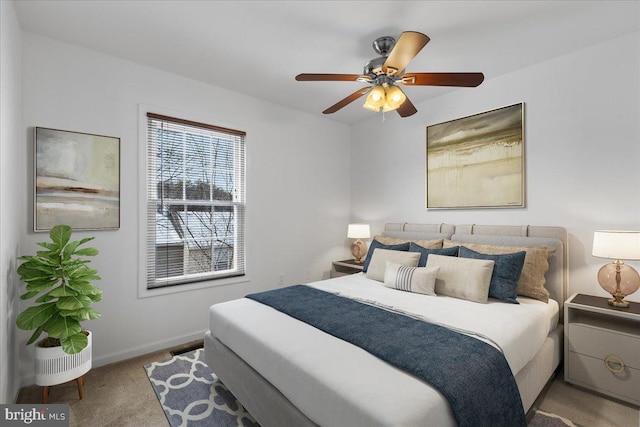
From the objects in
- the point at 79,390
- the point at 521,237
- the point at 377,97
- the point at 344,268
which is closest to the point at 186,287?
the point at 79,390

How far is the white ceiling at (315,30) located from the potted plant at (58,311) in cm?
153

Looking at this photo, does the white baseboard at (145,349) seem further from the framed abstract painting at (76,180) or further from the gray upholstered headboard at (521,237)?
the gray upholstered headboard at (521,237)

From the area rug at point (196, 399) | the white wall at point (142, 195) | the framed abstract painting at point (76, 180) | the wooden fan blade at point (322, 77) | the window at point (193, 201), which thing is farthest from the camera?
the window at point (193, 201)

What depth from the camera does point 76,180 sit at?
8.22 ft

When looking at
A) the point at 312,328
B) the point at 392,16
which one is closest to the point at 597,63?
the point at 392,16

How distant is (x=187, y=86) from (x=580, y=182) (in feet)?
12.2

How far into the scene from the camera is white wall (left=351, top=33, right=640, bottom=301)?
95.0 inches

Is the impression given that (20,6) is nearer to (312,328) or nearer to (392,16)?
(392,16)

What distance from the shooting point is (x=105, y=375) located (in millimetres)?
2484

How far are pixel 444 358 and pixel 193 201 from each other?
2.68 meters

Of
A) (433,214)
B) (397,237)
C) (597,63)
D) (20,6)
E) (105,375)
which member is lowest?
(105,375)

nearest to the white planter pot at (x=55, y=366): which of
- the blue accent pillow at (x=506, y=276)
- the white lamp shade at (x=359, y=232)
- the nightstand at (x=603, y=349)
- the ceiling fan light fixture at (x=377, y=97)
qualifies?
the ceiling fan light fixture at (x=377, y=97)

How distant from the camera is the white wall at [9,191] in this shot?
1.77 meters

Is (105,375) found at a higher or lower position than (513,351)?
lower
